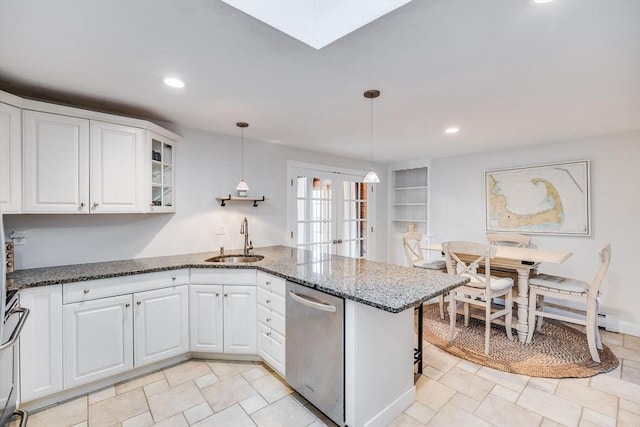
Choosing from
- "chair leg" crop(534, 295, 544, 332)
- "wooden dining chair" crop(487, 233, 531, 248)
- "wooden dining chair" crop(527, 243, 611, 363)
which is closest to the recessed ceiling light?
"wooden dining chair" crop(527, 243, 611, 363)

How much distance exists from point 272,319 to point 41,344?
1.57m

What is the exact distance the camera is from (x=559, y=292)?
9.08 feet

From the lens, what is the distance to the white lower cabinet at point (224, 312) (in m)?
2.59

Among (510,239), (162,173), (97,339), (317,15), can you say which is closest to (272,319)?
(97,339)

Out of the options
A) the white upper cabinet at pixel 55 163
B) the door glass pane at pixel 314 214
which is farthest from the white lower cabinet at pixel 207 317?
the door glass pane at pixel 314 214

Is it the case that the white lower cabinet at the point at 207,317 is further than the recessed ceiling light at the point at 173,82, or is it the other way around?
the white lower cabinet at the point at 207,317

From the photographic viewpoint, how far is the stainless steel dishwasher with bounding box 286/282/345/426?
1.78 metres

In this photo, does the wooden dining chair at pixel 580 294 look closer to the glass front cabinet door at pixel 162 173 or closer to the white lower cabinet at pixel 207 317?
the white lower cabinet at pixel 207 317

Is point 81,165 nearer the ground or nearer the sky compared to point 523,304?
nearer the sky

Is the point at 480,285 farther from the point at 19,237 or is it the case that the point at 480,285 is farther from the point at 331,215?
the point at 19,237

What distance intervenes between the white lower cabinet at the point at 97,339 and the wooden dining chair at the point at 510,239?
14.2 feet

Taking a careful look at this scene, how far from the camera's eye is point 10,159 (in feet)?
6.52

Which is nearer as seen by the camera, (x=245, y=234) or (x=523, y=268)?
(x=523, y=268)

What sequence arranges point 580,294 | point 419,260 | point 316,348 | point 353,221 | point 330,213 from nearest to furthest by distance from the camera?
1. point 316,348
2. point 580,294
3. point 419,260
4. point 330,213
5. point 353,221
